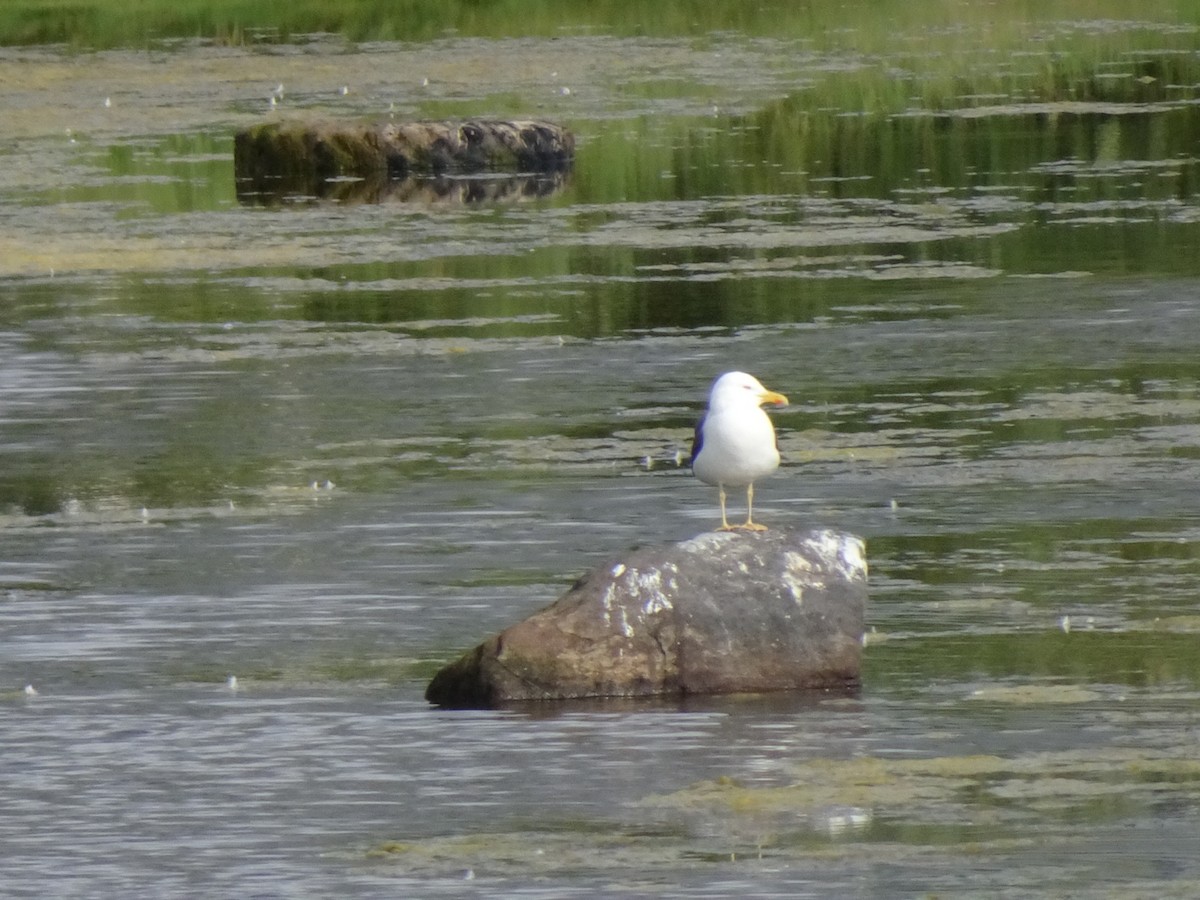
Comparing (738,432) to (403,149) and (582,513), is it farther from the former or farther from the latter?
(403,149)

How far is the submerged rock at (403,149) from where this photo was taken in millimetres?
28938

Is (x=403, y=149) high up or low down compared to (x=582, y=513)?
up

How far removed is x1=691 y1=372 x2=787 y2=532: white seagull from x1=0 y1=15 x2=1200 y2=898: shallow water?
0.82 m

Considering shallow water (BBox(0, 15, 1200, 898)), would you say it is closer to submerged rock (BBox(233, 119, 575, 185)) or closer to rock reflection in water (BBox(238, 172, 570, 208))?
rock reflection in water (BBox(238, 172, 570, 208))

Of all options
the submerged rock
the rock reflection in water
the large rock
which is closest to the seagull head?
the large rock

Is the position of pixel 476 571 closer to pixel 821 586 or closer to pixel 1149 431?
pixel 821 586

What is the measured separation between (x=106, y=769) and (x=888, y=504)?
487 centimetres

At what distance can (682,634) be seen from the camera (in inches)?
396

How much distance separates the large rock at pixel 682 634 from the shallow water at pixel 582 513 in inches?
5.8

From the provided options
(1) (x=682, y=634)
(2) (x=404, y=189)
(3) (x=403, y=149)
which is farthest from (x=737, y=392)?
(3) (x=403, y=149)

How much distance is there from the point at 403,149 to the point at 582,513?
16.3 metres

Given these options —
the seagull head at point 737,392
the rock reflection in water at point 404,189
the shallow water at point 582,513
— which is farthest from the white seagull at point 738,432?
the rock reflection in water at point 404,189

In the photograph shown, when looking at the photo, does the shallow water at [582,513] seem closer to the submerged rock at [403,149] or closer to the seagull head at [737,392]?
the submerged rock at [403,149]

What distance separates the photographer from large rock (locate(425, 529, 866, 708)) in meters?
10.0
